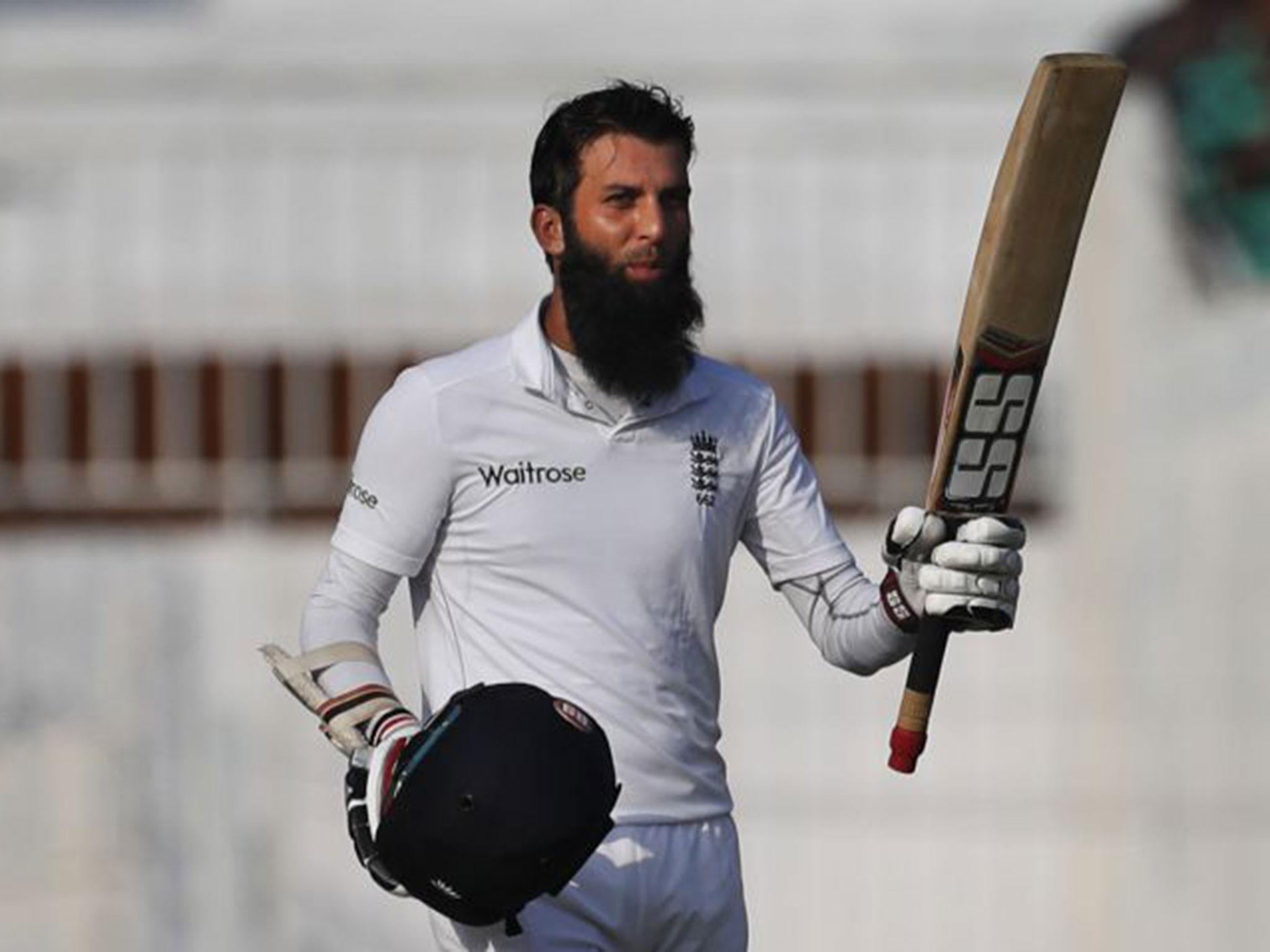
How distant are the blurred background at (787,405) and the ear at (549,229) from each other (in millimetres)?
5298

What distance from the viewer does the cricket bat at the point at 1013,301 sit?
4941mm

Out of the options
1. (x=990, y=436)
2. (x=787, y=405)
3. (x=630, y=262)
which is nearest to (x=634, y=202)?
(x=630, y=262)

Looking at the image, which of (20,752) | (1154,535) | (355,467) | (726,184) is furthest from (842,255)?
(355,467)

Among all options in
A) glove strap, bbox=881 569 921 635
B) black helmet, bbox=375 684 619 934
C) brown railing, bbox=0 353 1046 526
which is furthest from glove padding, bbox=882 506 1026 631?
brown railing, bbox=0 353 1046 526

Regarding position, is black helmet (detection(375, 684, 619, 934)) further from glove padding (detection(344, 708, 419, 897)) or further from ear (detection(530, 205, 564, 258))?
Answer: ear (detection(530, 205, 564, 258))

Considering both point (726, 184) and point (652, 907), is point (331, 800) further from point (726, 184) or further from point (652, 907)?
point (652, 907)

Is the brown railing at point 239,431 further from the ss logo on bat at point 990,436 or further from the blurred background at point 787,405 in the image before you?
the ss logo on bat at point 990,436

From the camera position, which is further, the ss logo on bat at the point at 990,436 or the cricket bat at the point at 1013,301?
the ss logo on bat at the point at 990,436

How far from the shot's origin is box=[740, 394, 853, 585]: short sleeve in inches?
206

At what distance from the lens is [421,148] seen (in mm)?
10656

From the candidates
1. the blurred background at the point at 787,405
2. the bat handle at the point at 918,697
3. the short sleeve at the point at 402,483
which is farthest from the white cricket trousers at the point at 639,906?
the blurred background at the point at 787,405

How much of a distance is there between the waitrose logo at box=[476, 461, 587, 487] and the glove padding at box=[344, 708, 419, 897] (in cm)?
35

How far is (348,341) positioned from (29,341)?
924 mm

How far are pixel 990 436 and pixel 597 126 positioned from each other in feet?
2.32
